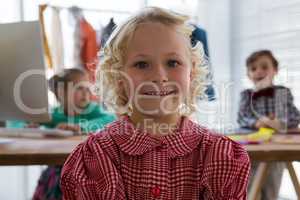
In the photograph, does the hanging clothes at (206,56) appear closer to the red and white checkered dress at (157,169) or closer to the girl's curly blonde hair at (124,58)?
the girl's curly blonde hair at (124,58)

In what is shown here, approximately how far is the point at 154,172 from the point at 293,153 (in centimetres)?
48

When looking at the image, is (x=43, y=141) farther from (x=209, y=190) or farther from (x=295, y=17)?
(x=295, y=17)

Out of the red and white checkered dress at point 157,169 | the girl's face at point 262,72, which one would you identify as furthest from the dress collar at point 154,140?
the girl's face at point 262,72

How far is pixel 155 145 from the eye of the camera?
0.84 metres

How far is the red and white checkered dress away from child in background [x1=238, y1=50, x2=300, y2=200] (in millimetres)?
993

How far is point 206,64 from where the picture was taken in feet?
3.43

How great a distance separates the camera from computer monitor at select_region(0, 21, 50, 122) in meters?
1.26

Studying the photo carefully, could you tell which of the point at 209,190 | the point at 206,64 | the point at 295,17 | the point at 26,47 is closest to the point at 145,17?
the point at 206,64

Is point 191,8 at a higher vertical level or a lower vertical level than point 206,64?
higher

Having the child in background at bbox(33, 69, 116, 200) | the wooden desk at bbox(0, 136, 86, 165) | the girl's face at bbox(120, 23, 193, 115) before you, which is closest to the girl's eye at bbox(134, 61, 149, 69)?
the girl's face at bbox(120, 23, 193, 115)

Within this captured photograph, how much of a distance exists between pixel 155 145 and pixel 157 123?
56 mm

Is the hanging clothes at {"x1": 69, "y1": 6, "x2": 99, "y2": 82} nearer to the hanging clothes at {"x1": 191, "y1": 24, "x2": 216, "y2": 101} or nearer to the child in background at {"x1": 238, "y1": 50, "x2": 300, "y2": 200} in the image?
the hanging clothes at {"x1": 191, "y1": 24, "x2": 216, "y2": 101}

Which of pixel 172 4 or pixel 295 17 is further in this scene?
pixel 172 4

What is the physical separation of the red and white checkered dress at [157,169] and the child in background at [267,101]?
3.26ft
